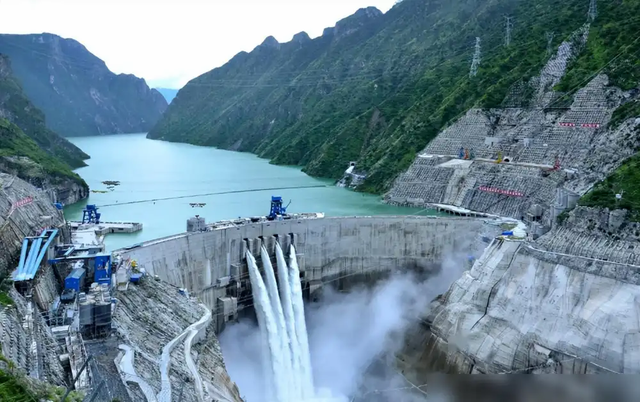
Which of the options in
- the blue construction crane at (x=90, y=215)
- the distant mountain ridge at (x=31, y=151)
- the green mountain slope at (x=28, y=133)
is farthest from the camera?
the green mountain slope at (x=28, y=133)

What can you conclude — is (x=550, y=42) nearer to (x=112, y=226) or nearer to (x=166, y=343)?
(x=112, y=226)

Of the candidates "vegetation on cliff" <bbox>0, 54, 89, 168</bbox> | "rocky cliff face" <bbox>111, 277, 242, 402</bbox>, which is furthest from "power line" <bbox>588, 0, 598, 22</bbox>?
"vegetation on cliff" <bbox>0, 54, 89, 168</bbox>

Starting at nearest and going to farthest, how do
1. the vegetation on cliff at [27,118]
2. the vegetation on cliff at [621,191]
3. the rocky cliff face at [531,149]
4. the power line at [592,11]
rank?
the vegetation on cliff at [621,191] < the rocky cliff face at [531,149] < the power line at [592,11] < the vegetation on cliff at [27,118]

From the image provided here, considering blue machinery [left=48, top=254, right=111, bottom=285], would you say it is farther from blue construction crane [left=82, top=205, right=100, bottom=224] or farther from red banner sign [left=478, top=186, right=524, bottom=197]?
red banner sign [left=478, top=186, right=524, bottom=197]

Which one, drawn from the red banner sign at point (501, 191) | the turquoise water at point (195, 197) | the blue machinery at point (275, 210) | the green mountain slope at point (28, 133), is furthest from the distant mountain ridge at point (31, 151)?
the red banner sign at point (501, 191)

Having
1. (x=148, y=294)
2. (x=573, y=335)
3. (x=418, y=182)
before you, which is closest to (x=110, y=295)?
(x=148, y=294)

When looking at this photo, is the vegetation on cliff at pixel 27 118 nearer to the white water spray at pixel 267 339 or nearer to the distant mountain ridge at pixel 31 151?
the distant mountain ridge at pixel 31 151

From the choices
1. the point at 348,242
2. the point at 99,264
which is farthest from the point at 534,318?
the point at 99,264

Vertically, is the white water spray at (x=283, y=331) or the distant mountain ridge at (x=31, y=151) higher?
the distant mountain ridge at (x=31, y=151)
